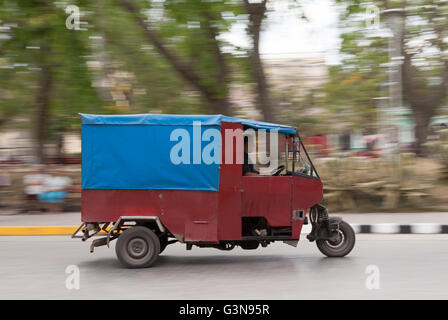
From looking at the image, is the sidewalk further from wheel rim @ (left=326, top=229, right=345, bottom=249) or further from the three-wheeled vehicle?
the three-wheeled vehicle

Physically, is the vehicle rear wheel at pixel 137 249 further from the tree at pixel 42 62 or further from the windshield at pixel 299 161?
the tree at pixel 42 62

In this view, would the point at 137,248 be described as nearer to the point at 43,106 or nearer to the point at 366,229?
the point at 366,229


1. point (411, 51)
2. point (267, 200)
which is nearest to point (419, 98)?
point (411, 51)

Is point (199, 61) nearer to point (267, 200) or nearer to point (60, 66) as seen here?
point (60, 66)

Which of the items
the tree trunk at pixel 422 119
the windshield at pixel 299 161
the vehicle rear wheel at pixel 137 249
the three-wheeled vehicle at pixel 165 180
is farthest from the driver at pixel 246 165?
the tree trunk at pixel 422 119

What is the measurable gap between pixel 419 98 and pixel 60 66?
10259 millimetres

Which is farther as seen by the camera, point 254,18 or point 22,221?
point 254,18

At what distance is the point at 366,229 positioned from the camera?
1024 cm

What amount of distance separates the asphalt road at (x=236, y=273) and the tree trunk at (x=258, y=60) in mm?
5190

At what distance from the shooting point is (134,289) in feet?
18.9

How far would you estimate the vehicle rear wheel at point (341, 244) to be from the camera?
24.7 feet

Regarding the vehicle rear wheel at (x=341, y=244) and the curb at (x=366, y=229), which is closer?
the vehicle rear wheel at (x=341, y=244)

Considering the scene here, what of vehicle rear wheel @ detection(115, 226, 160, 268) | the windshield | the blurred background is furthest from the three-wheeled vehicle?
the blurred background

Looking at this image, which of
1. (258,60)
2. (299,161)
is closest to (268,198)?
(299,161)
